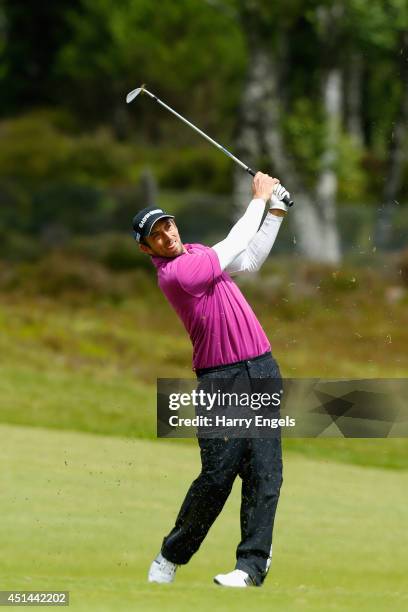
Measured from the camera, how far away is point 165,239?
22.0 feet

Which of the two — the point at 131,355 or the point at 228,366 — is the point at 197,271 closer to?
the point at 228,366

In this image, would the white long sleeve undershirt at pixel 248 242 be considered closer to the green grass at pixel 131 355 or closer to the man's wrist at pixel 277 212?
the man's wrist at pixel 277 212

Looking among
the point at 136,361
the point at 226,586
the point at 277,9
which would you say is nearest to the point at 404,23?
the point at 277,9

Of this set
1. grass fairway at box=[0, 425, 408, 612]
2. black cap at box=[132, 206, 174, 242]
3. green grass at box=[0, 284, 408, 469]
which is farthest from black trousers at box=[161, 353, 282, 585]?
green grass at box=[0, 284, 408, 469]

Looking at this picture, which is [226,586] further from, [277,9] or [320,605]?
[277,9]

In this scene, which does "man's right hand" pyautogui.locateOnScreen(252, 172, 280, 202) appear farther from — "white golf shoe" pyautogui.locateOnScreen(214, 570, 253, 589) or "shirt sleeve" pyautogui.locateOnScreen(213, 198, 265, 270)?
"white golf shoe" pyautogui.locateOnScreen(214, 570, 253, 589)

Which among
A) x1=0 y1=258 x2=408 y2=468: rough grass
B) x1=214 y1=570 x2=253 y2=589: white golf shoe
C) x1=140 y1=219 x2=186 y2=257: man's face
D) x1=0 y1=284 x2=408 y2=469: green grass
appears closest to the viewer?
x1=214 y1=570 x2=253 y2=589: white golf shoe

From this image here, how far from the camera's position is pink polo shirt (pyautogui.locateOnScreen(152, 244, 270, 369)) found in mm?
6613

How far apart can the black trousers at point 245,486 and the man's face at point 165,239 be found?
57 cm

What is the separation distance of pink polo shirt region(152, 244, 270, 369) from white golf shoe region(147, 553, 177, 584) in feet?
3.10

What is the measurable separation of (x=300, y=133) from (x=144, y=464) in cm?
1763

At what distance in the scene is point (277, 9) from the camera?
83.8ft

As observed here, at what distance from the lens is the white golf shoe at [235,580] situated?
658cm

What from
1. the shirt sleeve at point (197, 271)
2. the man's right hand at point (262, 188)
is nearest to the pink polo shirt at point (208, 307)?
the shirt sleeve at point (197, 271)
